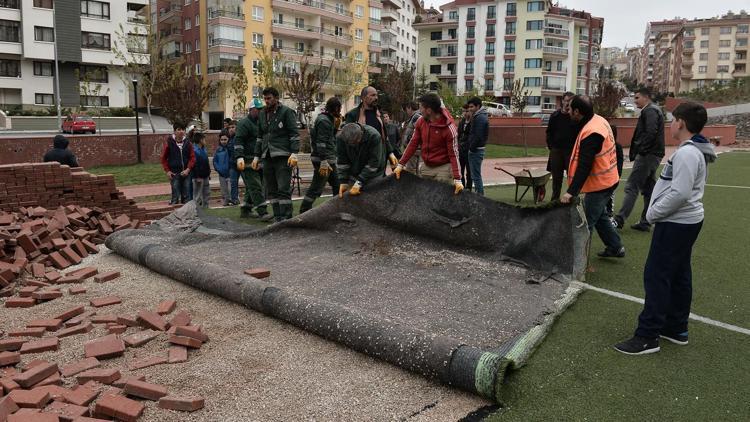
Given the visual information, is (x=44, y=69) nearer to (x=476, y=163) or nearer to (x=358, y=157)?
(x=476, y=163)

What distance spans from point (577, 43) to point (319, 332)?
77.2 m

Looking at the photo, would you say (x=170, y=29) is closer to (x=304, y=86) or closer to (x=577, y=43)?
(x=304, y=86)

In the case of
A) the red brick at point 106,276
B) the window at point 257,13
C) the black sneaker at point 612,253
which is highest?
the window at point 257,13

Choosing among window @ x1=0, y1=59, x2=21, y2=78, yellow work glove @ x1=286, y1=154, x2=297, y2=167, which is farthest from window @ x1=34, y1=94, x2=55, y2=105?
yellow work glove @ x1=286, y1=154, x2=297, y2=167

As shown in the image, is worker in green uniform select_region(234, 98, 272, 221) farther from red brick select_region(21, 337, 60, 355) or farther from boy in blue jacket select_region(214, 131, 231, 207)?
red brick select_region(21, 337, 60, 355)

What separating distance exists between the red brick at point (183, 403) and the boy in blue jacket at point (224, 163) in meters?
7.82

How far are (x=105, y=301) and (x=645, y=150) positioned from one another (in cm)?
669

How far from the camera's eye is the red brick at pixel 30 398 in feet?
10.1

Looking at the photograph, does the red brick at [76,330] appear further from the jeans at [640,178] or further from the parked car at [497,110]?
the parked car at [497,110]

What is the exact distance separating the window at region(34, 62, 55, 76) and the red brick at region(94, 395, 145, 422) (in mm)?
50656

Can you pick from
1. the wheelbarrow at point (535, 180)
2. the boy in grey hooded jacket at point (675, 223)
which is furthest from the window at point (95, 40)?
the boy in grey hooded jacket at point (675, 223)

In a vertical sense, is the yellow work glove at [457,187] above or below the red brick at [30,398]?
above

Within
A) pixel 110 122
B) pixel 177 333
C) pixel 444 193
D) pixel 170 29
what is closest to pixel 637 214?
pixel 444 193

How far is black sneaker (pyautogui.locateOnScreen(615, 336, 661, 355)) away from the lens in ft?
12.5
